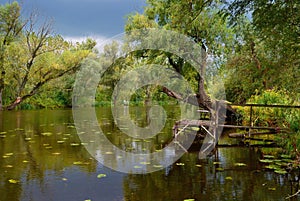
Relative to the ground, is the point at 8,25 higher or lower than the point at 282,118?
higher

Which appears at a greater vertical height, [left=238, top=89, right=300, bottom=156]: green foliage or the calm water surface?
[left=238, top=89, right=300, bottom=156]: green foliage

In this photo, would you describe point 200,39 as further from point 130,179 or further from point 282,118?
point 130,179

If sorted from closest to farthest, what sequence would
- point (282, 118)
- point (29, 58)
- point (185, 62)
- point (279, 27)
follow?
point (279, 27) → point (282, 118) → point (185, 62) → point (29, 58)

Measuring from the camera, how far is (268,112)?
32.4 feet

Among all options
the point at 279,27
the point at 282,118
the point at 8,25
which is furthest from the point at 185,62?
the point at 8,25

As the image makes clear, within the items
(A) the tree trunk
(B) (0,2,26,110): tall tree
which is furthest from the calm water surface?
(B) (0,2,26,110): tall tree

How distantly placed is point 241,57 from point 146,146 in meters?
8.44

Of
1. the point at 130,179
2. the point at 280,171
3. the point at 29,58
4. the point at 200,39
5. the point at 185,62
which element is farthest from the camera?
the point at 29,58

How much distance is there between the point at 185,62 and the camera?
1295 centimetres

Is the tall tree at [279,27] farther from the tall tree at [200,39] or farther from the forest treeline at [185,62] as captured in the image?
the tall tree at [200,39]

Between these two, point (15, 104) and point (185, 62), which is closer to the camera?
point (185, 62)

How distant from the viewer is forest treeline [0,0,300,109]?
5535mm

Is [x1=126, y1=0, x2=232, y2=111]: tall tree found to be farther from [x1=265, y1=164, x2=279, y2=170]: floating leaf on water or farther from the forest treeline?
[x1=265, y1=164, x2=279, y2=170]: floating leaf on water

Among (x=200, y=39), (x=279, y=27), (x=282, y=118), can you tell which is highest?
(x=200, y=39)
